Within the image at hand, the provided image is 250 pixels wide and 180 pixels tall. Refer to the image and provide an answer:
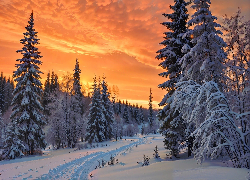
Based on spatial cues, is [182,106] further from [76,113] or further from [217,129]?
[76,113]

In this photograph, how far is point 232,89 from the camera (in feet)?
34.0

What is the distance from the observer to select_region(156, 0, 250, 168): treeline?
773cm

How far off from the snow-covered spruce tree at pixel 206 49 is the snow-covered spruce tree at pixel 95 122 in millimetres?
27608

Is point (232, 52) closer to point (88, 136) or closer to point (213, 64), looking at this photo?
point (213, 64)

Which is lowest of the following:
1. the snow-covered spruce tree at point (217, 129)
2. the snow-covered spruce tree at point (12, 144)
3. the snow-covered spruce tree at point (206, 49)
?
the snow-covered spruce tree at point (12, 144)

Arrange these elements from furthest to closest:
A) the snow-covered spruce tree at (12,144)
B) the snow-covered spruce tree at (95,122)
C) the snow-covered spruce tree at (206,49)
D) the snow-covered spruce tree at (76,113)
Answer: the snow-covered spruce tree at (95,122) < the snow-covered spruce tree at (76,113) < the snow-covered spruce tree at (12,144) < the snow-covered spruce tree at (206,49)

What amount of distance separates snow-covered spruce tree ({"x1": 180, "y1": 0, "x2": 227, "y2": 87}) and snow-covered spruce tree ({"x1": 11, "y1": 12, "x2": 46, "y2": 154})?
18526 millimetres

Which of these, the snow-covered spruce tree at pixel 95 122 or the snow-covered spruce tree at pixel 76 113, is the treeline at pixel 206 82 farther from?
the snow-covered spruce tree at pixel 95 122

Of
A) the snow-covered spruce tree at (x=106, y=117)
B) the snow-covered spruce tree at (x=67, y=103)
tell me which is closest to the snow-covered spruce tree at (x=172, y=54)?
the snow-covered spruce tree at (x=67, y=103)

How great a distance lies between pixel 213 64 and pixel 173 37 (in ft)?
17.7

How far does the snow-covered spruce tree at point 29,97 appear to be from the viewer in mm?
20625

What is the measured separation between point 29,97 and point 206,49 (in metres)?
20.5

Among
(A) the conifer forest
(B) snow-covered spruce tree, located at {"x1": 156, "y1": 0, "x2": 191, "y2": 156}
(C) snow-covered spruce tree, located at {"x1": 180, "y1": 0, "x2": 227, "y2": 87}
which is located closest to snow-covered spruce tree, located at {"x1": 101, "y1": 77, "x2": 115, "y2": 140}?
(A) the conifer forest

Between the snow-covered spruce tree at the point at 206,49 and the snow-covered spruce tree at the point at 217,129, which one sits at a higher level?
the snow-covered spruce tree at the point at 206,49
